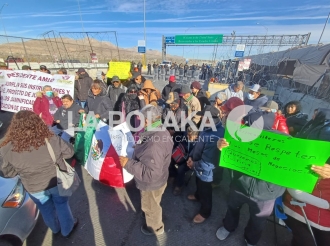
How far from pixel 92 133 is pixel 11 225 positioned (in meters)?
1.76

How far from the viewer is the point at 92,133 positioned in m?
3.39

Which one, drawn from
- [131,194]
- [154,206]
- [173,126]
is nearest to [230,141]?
[154,206]

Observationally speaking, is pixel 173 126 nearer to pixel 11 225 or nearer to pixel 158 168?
pixel 158 168

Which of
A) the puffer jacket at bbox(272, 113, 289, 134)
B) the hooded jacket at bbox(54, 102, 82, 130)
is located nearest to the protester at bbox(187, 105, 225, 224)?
the puffer jacket at bbox(272, 113, 289, 134)

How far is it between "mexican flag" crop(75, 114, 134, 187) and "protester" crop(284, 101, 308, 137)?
11.5 ft

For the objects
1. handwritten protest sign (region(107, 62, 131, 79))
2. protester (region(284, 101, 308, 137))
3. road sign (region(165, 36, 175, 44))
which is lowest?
protester (region(284, 101, 308, 137))

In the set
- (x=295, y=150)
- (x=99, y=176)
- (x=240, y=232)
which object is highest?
(x=295, y=150)

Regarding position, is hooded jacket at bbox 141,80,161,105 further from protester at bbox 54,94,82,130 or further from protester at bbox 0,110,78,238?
protester at bbox 0,110,78,238

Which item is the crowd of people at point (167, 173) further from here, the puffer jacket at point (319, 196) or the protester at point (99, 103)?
the protester at point (99, 103)

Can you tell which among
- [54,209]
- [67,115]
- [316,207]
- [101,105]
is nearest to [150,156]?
[54,209]

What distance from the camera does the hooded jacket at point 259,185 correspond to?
185 centimetres

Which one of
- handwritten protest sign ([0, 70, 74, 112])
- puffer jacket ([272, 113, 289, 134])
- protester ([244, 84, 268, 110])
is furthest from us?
handwritten protest sign ([0, 70, 74, 112])

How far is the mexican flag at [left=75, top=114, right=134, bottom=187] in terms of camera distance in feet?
9.58

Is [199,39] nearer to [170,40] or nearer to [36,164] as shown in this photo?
[170,40]
